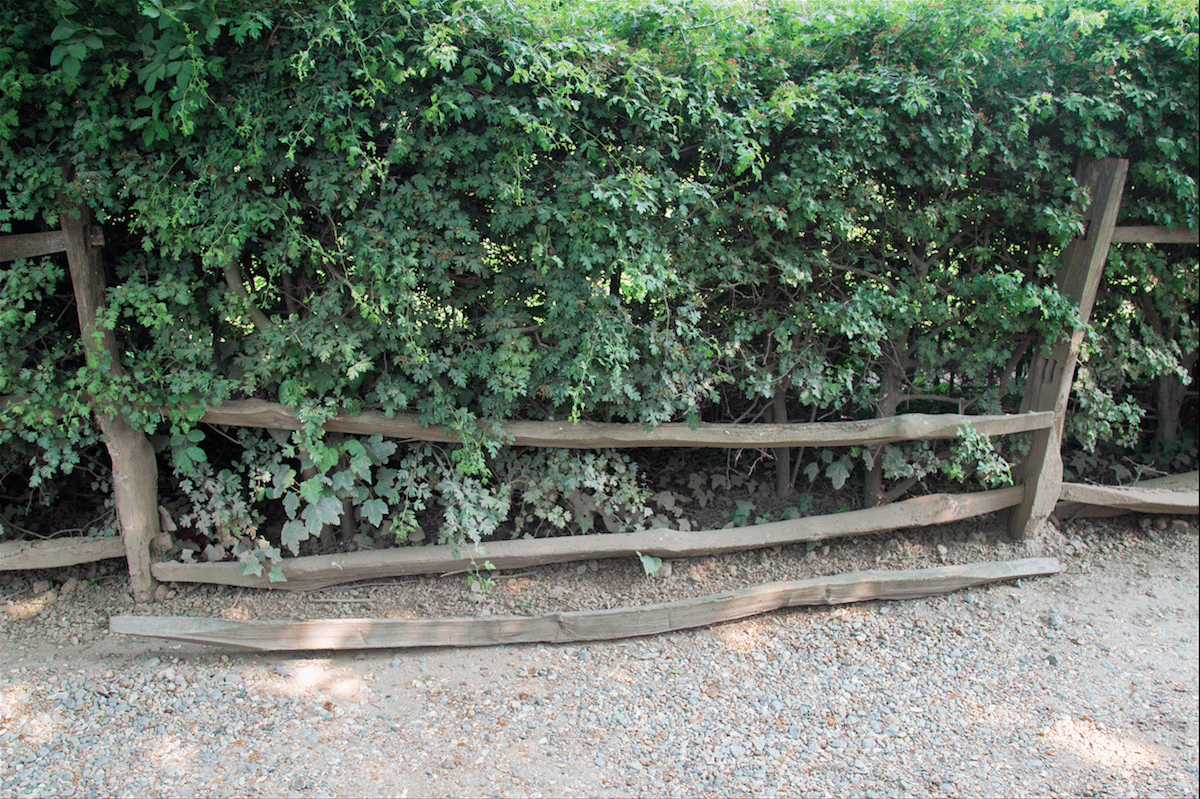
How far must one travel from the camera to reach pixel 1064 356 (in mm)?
4496

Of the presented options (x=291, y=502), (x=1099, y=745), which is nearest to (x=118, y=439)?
(x=291, y=502)

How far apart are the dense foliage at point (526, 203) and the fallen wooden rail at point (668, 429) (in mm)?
120

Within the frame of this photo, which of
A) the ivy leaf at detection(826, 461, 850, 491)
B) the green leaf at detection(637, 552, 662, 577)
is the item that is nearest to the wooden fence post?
the green leaf at detection(637, 552, 662, 577)

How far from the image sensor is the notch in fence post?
4.21m

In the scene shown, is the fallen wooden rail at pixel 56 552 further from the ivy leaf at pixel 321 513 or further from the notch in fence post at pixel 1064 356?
the notch in fence post at pixel 1064 356

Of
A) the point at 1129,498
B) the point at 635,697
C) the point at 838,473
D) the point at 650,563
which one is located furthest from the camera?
the point at 1129,498

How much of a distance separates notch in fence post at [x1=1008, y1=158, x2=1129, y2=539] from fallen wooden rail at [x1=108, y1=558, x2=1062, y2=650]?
1.79 feet

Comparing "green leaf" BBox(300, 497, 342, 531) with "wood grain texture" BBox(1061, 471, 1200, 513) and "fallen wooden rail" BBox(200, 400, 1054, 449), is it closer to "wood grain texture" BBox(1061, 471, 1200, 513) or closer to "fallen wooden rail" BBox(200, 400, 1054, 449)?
"fallen wooden rail" BBox(200, 400, 1054, 449)

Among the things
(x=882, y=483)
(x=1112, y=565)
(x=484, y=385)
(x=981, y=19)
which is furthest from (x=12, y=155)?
(x=1112, y=565)

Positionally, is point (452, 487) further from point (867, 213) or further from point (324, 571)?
point (867, 213)

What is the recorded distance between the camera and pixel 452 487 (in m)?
3.93

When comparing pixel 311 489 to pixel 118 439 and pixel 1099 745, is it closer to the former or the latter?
pixel 118 439

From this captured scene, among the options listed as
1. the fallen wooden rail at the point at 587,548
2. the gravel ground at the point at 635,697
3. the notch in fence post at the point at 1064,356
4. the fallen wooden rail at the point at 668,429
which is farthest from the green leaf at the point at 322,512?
the notch in fence post at the point at 1064,356

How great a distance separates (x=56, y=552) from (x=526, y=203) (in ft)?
10.0
